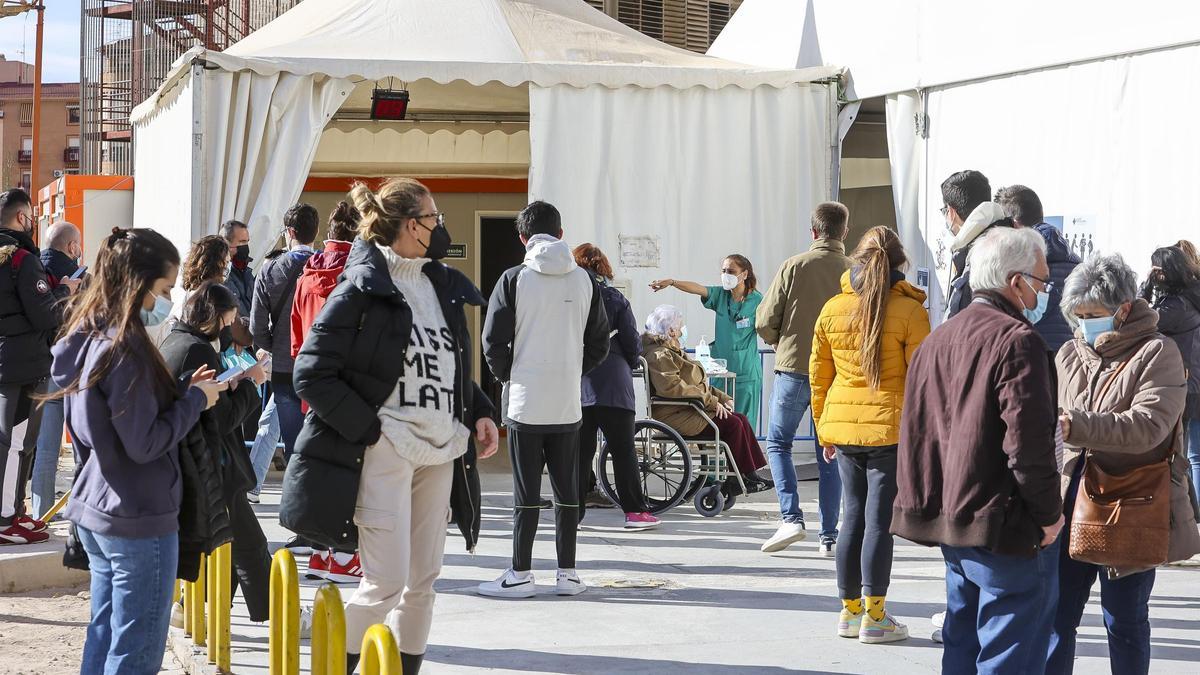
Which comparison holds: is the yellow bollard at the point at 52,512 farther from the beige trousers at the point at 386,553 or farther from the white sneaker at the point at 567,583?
the beige trousers at the point at 386,553

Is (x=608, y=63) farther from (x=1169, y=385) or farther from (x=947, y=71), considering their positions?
(x=1169, y=385)

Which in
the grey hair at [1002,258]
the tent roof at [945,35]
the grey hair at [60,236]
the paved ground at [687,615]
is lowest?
the paved ground at [687,615]

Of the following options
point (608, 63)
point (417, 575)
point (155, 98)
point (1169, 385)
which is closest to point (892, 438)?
point (1169, 385)

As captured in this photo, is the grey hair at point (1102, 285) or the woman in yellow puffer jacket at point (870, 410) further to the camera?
the woman in yellow puffer jacket at point (870, 410)

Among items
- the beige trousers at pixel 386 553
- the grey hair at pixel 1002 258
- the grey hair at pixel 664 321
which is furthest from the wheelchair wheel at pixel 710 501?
the grey hair at pixel 1002 258

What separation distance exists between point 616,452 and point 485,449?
3.87m

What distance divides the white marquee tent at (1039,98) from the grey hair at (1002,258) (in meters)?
4.80

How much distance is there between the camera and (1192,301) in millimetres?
7594

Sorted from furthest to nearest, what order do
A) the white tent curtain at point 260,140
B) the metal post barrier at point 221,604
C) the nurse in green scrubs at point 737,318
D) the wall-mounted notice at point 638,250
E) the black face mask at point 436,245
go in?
1. the wall-mounted notice at point 638,250
2. the white tent curtain at point 260,140
3. the nurse in green scrubs at point 737,318
4. the metal post barrier at point 221,604
5. the black face mask at point 436,245

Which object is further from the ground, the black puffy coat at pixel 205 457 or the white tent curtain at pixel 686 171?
the white tent curtain at pixel 686 171

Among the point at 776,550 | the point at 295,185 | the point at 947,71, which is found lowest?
the point at 776,550

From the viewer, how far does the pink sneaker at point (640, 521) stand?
9188 mm

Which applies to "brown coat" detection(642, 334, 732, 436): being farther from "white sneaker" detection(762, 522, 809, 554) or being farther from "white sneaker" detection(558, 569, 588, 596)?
"white sneaker" detection(558, 569, 588, 596)

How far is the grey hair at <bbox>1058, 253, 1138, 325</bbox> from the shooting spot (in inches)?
186
